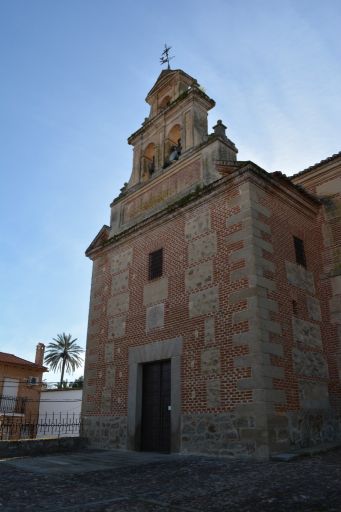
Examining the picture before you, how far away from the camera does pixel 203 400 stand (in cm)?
898

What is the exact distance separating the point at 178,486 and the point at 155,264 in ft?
22.8

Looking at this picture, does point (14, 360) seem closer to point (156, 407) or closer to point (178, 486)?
point (156, 407)

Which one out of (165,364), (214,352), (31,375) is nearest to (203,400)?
(214,352)

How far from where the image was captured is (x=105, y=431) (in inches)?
451

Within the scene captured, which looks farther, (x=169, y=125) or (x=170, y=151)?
(x=169, y=125)

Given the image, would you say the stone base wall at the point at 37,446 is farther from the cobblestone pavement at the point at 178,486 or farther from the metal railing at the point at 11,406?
the metal railing at the point at 11,406

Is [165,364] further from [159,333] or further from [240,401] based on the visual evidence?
[240,401]

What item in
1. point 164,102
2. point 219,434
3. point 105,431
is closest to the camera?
point 219,434

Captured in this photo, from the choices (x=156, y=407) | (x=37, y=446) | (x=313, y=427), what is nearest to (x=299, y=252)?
(x=313, y=427)

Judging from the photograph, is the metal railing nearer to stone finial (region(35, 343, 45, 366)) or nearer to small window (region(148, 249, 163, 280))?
stone finial (region(35, 343, 45, 366))

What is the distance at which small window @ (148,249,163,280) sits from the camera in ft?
38.2

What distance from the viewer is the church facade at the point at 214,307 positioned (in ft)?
27.9

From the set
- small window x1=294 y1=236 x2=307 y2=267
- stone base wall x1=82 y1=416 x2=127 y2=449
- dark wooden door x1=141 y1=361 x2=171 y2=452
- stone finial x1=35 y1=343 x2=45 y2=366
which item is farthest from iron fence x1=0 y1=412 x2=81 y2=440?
small window x1=294 y1=236 x2=307 y2=267

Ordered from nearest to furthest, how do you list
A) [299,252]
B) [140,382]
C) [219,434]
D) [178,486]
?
[178,486] → [219,434] → [299,252] → [140,382]
